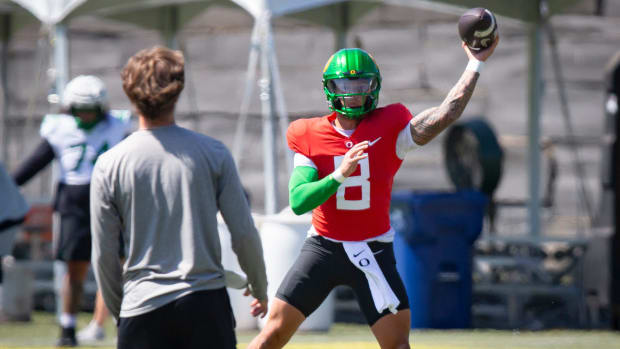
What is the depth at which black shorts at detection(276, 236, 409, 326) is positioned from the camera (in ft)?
17.0

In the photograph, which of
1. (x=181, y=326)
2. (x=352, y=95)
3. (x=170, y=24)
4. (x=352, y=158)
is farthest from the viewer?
(x=170, y=24)

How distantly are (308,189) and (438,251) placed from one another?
5102mm

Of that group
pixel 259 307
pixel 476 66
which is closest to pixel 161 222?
pixel 259 307

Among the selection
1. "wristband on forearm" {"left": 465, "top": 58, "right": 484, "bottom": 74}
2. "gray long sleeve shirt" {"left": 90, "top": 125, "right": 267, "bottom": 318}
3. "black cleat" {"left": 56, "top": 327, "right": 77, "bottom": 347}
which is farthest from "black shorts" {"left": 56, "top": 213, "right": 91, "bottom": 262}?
"gray long sleeve shirt" {"left": 90, "top": 125, "right": 267, "bottom": 318}

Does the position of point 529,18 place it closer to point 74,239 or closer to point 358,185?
point 74,239

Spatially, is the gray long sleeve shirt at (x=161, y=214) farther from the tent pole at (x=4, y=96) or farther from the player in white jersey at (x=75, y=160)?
the tent pole at (x=4, y=96)

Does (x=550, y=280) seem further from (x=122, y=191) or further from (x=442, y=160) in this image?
(x=122, y=191)

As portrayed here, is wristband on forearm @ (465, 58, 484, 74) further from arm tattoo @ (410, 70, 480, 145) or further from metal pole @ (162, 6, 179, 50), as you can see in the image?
metal pole @ (162, 6, 179, 50)

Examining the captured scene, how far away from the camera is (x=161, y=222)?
153 inches

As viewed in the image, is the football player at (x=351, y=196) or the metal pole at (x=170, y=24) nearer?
the football player at (x=351, y=196)

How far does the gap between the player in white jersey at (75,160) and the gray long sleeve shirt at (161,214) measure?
432 centimetres

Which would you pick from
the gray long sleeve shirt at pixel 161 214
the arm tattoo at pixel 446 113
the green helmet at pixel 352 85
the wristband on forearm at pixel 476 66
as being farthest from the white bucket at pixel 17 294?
the gray long sleeve shirt at pixel 161 214

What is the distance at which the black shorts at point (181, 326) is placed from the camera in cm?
386

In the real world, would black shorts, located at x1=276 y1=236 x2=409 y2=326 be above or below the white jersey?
below
